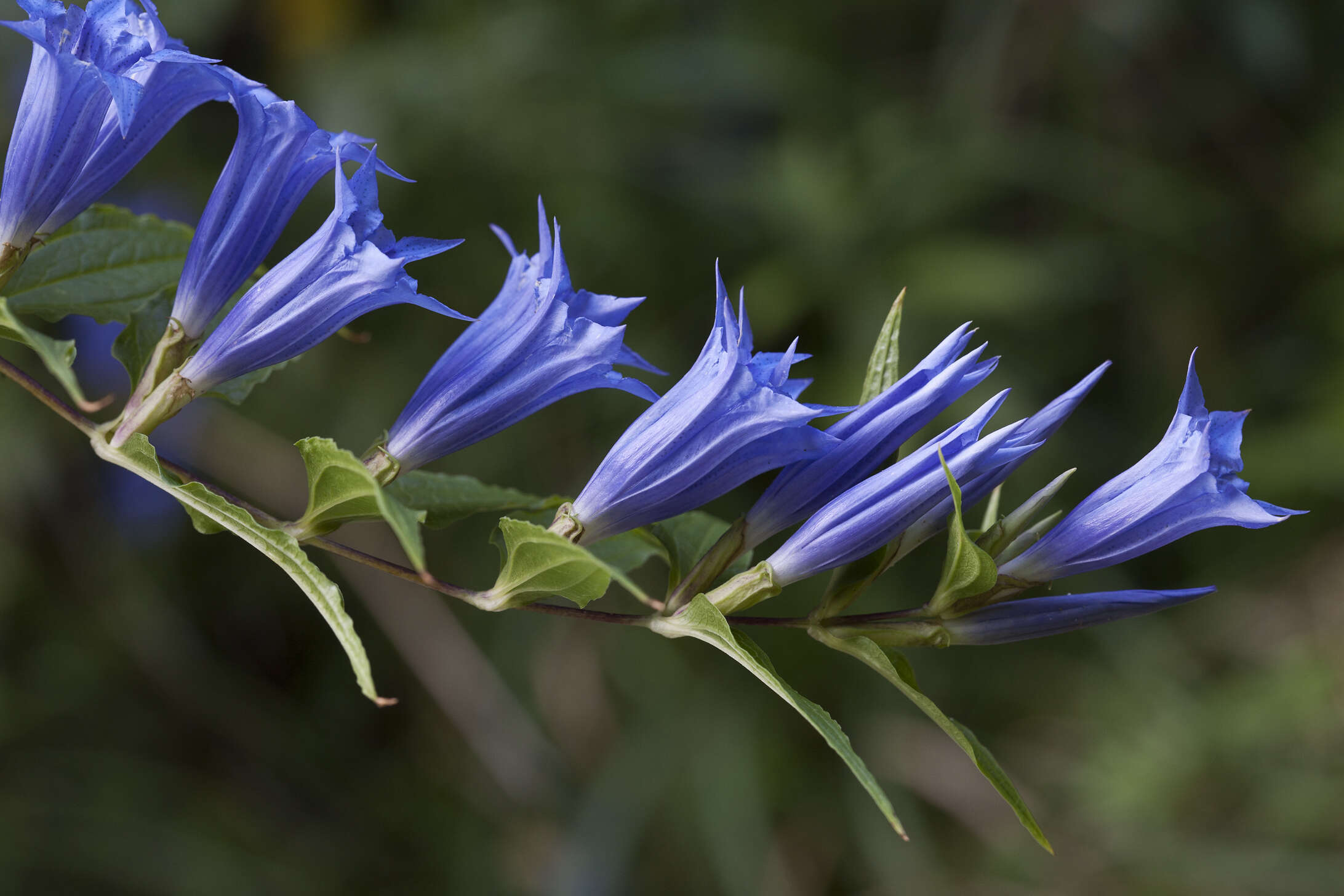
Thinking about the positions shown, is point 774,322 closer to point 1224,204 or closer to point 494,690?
point 494,690

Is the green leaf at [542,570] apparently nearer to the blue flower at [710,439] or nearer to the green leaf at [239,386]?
the blue flower at [710,439]

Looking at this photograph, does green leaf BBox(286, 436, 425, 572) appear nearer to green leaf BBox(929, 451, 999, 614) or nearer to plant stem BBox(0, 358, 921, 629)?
plant stem BBox(0, 358, 921, 629)

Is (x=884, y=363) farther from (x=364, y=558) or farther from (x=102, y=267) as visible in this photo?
(x=102, y=267)

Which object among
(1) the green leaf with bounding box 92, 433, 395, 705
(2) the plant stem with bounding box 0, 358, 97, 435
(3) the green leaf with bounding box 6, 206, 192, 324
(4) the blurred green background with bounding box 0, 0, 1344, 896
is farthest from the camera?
(4) the blurred green background with bounding box 0, 0, 1344, 896

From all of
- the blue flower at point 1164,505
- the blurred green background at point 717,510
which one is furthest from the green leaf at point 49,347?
the blurred green background at point 717,510

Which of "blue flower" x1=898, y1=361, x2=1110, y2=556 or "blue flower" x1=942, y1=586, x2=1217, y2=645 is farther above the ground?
"blue flower" x1=898, y1=361, x2=1110, y2=556

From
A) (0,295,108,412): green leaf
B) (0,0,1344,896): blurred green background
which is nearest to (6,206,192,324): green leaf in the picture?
(0,295,108,412): green leaf

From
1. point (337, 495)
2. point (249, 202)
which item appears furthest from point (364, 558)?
point (249, 202)
